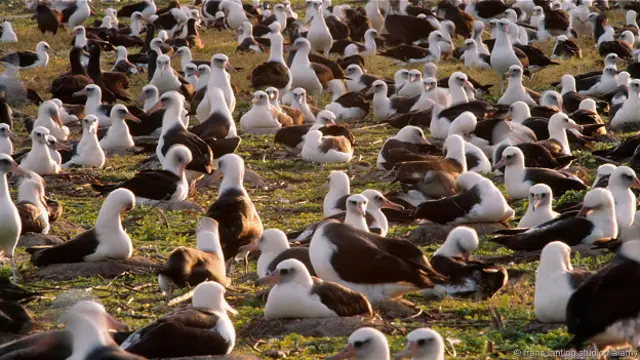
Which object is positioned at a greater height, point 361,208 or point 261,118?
point 361,208

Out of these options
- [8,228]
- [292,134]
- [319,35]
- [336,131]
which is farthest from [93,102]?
[8,228]

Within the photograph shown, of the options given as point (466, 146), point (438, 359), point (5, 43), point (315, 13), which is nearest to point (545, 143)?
point (466, 146)

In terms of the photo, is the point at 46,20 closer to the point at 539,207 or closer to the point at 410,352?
the point at 539,207

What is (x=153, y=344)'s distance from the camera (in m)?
8.10

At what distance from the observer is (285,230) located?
14.7m

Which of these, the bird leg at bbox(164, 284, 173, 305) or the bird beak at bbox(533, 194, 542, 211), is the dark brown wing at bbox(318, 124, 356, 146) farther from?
the bird leg at bbox(164, 284, 173, 305)

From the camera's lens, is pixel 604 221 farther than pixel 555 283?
Yes

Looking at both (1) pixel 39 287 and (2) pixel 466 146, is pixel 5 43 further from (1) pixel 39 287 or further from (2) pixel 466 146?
(1) pixel 39 287

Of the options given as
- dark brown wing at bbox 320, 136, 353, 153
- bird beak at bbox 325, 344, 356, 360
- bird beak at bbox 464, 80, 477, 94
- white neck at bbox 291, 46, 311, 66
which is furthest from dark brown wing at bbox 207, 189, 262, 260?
white neck at bbox 291, 46, 311, 66

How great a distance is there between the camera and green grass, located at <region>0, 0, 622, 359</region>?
912 cm

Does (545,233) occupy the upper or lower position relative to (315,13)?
upper

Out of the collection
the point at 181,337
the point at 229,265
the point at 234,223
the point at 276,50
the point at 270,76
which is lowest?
the point at 270,76

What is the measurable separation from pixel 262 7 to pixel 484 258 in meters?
30.7

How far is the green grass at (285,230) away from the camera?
912cm
